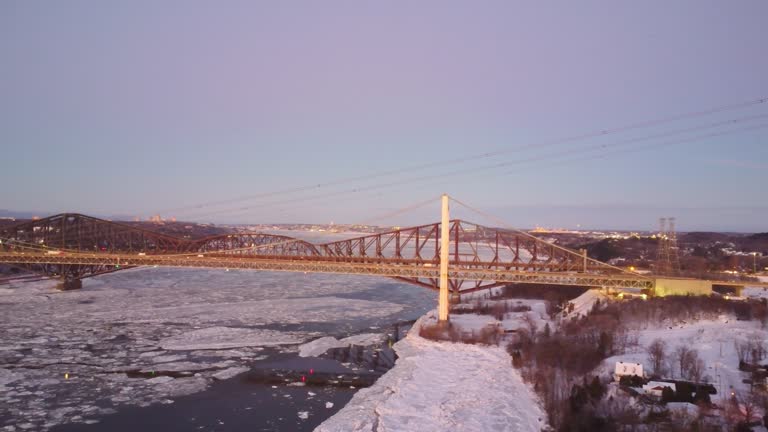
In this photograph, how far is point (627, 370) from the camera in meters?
16.8

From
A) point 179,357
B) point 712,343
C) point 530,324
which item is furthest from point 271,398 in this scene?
point 712,343

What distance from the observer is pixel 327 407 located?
602 inches

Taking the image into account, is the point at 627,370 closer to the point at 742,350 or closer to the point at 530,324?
the point at 742,350

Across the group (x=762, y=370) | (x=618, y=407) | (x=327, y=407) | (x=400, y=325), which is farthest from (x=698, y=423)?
(x=400, y=325)

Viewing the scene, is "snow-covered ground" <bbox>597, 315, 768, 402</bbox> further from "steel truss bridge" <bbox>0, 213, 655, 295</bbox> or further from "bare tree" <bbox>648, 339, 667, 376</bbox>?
"steel truss bridge" <bbox>0, 213, 655, 295</bbox>

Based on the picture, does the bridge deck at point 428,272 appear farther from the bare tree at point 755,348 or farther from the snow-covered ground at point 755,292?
the bare tree at point 755,348

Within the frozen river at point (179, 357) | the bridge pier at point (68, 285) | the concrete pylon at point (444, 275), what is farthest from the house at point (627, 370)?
the bridge pier at point (68, 285)

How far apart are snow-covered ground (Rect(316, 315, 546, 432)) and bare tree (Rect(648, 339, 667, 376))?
4768mm

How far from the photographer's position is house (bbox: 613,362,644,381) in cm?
1658

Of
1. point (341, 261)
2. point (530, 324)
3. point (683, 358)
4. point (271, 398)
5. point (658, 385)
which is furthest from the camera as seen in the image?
point (341, 261)

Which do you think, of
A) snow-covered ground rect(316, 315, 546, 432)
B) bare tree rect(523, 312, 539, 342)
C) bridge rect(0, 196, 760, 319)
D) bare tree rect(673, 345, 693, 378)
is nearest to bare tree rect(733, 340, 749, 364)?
bare tree rect(673, 345, 693, 378)

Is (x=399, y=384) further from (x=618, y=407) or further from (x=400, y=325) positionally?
(x=400, y=325)

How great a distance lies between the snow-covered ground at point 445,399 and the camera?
1391 centimetres

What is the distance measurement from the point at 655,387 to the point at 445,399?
260 inches
